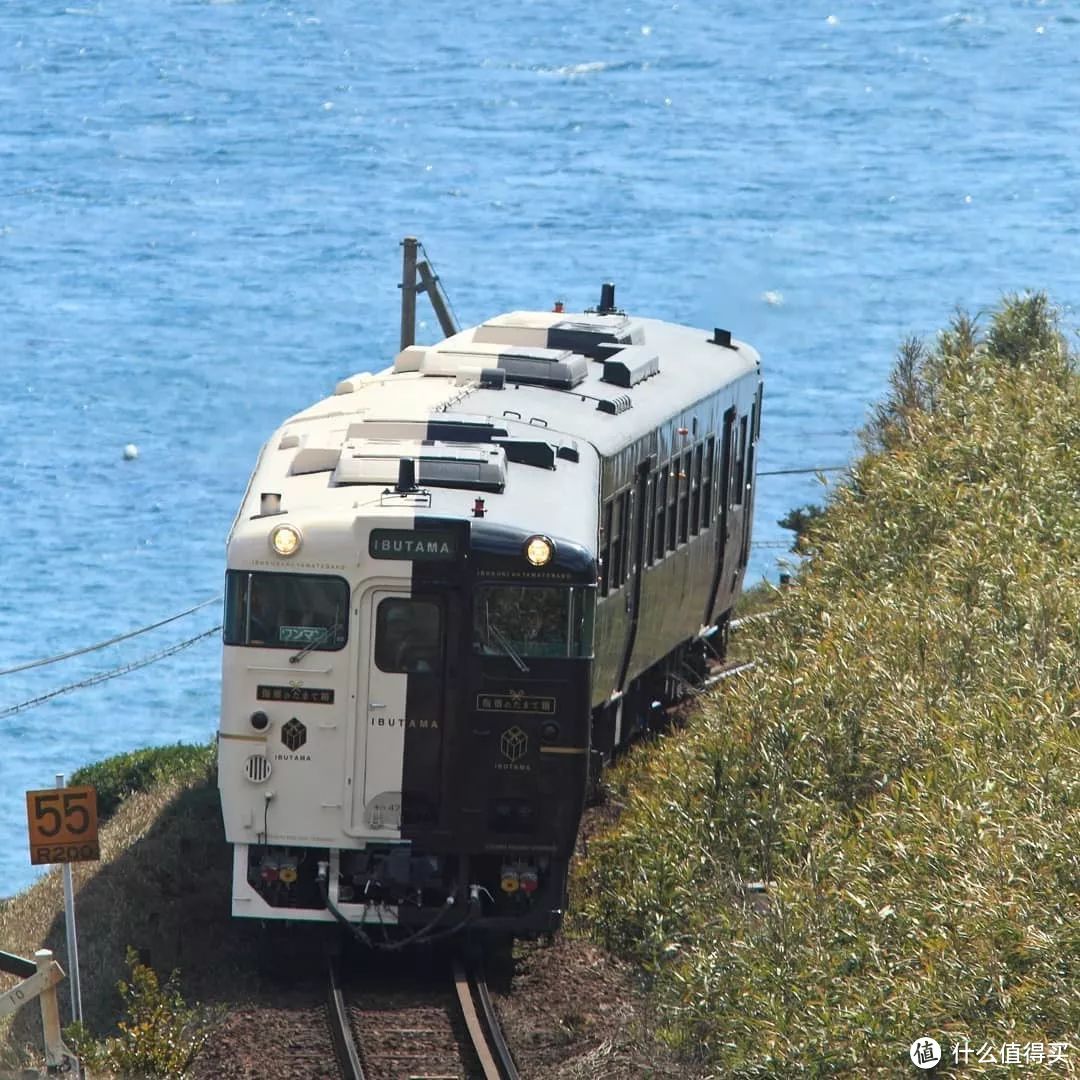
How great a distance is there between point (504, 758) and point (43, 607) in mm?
53710

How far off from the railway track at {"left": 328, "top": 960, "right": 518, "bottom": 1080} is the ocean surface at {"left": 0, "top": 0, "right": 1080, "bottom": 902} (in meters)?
34.5

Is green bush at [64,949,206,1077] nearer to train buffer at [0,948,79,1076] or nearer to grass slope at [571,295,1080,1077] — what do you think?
train buffer at [0,948,79,1076]

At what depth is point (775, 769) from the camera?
16.9m

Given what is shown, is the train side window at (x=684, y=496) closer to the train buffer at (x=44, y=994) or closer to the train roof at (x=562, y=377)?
the train roof at (x=562, y=377)

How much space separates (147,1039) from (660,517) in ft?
22.9

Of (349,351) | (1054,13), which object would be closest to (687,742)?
(349,351)

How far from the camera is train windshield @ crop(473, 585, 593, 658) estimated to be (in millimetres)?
14555

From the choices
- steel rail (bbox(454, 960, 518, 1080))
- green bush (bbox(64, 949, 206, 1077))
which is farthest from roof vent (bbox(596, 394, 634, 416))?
green bush (bbox(64, 949, 206, 1077))

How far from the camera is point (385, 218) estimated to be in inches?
4267

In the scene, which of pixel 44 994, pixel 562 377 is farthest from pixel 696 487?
pixel 44 994

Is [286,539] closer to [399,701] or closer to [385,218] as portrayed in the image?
[399,701]

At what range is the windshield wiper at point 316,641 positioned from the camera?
14.5 m

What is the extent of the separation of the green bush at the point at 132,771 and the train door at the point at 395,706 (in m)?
11.7

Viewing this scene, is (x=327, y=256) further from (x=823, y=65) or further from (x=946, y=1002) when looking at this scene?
(x=946, y=1002)
